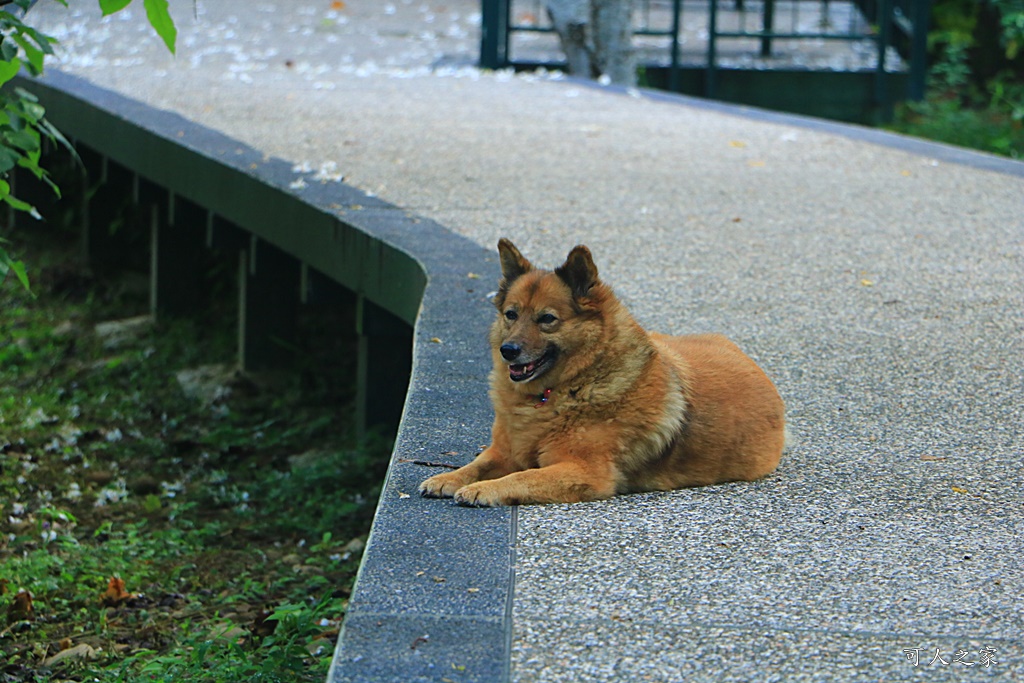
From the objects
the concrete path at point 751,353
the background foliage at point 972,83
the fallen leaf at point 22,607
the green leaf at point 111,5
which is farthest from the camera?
the background foliage at point 972,83

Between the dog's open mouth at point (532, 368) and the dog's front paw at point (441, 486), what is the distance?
0.35 meters

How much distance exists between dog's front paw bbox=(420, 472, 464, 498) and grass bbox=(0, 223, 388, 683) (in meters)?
0.81

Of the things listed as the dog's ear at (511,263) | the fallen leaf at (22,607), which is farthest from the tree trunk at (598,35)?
the dog's ear at (511,263)

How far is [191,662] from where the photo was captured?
15.3 feet

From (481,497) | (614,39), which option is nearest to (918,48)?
(614,39)

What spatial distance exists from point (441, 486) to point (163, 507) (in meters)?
4.07

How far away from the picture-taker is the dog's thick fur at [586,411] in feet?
12.9

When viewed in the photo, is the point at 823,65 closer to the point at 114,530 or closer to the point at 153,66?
the point at 153,66

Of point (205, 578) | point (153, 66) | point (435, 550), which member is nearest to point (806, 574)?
point (435, 550)

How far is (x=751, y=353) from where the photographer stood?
5.66 metres

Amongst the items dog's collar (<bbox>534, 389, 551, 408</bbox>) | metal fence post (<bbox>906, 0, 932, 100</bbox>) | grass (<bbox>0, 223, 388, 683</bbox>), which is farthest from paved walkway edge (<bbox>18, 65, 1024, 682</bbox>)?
metal fence post (<bbox>906, 0, 932, 100</bbox>)

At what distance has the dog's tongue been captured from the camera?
3.97 meters

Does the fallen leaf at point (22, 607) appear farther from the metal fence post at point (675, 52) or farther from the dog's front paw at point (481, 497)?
the metal fence post at point (675, 52)

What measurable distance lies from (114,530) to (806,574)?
4552 millimetres
